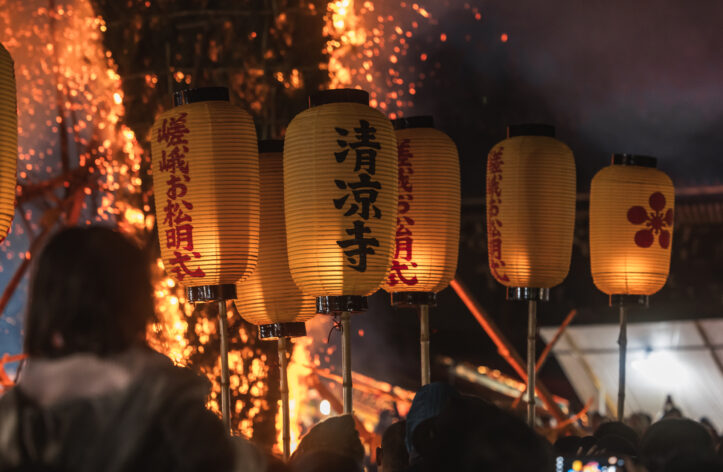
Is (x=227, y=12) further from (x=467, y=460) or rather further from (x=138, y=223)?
(x=467, y=460)

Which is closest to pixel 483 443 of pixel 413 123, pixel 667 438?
pixel 667 438

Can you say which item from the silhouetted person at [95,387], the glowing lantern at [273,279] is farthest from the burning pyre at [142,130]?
the silhouetted person at [95,387]

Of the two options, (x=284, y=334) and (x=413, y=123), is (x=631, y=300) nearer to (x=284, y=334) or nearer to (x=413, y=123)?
(x=413, y=123)

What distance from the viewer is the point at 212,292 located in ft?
14.8

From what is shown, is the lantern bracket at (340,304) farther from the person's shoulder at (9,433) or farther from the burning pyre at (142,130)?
the person's shoulder at (9,433)

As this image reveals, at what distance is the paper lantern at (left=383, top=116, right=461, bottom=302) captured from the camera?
5.11m

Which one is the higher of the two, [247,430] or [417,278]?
[417,278]

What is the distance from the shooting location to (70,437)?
1737mm

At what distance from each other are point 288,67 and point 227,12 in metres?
0.57

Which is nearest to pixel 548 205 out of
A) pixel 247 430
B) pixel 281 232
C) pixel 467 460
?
pixel 281 232

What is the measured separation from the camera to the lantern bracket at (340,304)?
14.6ft

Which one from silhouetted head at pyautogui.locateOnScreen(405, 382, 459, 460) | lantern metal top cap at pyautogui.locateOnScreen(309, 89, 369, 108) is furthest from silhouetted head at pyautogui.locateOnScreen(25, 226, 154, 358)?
lantern metal top cap at pyautogui.locateOnScreen(309, 89, 369, 108)

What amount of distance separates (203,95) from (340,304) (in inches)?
52.1

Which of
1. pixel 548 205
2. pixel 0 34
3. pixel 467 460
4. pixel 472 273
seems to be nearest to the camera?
pixel 467 460
